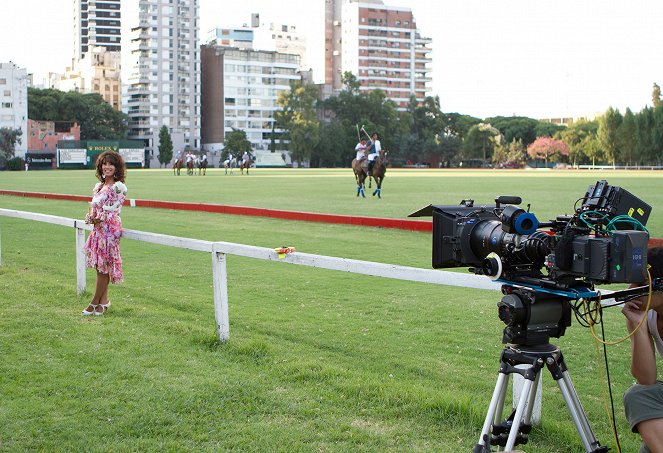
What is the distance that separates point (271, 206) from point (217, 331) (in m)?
15.3

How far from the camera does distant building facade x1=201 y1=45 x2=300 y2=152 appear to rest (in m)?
139

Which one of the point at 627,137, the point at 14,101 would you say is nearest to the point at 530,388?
the point at 627,137

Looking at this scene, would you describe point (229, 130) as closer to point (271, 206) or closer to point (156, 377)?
point (271, 206)

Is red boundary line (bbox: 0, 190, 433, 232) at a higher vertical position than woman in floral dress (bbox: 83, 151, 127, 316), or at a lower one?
lower

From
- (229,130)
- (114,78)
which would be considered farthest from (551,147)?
(114,78)

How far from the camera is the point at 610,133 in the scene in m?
94.9

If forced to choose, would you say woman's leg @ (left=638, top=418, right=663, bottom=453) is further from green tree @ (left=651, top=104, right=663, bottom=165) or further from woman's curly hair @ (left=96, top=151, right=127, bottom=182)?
green tree @ (left=651, top=104, right=663, bottom=165)

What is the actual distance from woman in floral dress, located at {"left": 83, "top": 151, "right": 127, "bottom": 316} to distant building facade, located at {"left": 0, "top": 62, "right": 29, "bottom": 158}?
115624 millimetres

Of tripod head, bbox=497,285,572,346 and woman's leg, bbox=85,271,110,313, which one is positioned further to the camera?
woman's leg, bbox=85,271,110,313

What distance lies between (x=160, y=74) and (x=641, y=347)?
137 m

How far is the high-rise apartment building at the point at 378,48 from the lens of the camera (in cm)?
16612

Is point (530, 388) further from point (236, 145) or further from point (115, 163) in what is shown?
point (236, 145)

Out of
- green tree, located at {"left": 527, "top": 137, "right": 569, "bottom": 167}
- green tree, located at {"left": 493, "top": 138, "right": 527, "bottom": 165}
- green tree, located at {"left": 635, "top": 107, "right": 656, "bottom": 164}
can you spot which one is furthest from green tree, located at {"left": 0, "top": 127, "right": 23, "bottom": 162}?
green tree, located at {"left": 635, "top": 107, "right": 656, "bottom": 164}

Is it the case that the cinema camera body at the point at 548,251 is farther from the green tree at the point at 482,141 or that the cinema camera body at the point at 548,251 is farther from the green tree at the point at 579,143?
the green tree at the point at 482,141
